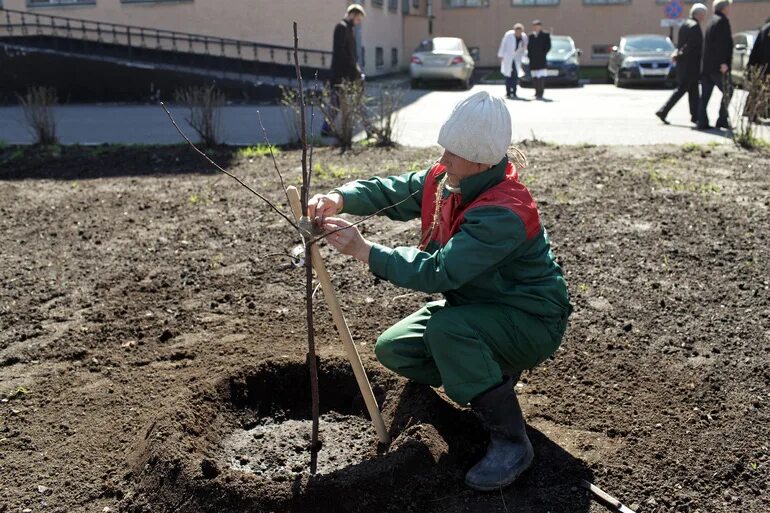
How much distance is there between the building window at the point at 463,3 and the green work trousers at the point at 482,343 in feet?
101

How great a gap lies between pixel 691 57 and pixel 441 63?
10.7m

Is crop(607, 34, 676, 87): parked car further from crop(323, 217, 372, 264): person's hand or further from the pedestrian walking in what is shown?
crop(323, 217, 372, 264): person's hand

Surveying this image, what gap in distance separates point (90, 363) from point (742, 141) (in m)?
7.45

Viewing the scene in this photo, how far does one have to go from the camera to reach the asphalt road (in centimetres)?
1062

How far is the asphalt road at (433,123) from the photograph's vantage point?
10625 mm

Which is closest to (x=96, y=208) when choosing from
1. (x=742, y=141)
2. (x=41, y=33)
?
(x=742, y=141)

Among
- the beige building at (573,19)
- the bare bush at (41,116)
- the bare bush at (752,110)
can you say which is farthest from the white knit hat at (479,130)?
the beige building at (573,19)

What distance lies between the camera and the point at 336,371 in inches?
139

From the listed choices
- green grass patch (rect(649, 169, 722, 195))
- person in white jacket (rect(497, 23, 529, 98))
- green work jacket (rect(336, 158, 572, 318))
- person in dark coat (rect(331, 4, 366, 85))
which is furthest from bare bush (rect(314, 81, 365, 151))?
person in white jacket (rect(497, 23, 529, 98))

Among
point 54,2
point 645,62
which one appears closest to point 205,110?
point 54,2

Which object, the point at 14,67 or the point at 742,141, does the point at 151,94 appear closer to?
the point at 14,67

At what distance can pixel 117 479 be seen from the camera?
2.82 meters

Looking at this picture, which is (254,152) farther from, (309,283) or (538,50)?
(538,50)

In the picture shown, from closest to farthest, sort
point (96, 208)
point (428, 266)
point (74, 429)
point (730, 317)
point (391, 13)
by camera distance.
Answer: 1. point (428, 266)
2. point (74, 429)
3. point (730, 317)
4. point (96, 208)
5. point (391, 13)
